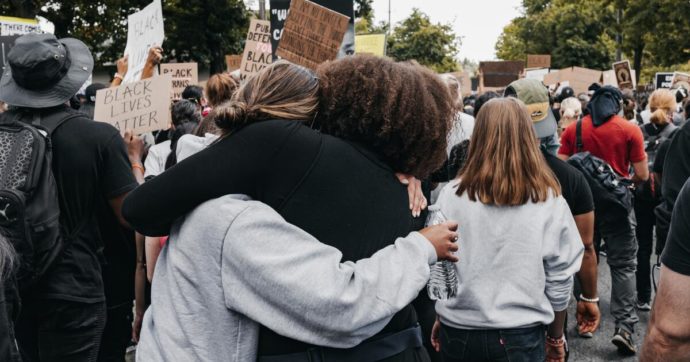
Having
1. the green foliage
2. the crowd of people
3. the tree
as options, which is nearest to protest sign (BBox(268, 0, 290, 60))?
the crowd of people

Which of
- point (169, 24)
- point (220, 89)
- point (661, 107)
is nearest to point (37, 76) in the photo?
point (220, 89)

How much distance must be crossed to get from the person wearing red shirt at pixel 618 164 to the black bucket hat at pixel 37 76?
3.86 meters

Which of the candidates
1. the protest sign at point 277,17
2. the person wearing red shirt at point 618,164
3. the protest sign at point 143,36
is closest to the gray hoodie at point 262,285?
the protest sign at point 143,36

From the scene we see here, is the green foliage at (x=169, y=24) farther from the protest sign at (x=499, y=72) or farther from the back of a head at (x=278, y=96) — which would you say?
the back of a head at (x=278, y=96)

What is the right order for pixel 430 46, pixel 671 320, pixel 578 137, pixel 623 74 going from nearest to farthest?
pixel 671 320 < pixel 578 137 < pixel 623 74 < pixel 430 46

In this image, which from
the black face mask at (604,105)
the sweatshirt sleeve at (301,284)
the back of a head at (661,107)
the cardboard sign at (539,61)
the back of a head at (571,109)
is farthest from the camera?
the cardboard sign at (539,61)

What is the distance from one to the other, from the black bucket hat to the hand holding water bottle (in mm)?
1700

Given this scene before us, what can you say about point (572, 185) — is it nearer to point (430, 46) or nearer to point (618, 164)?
point (618, 164)

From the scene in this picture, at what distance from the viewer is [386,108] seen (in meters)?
1.70

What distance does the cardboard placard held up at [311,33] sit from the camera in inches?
173

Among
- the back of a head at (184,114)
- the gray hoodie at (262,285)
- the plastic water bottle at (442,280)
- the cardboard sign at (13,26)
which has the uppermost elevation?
the cardboard sign at (13,26)

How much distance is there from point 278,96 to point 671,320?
1.19 metres

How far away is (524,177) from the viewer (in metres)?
2.82

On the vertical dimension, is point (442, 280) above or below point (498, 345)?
above
